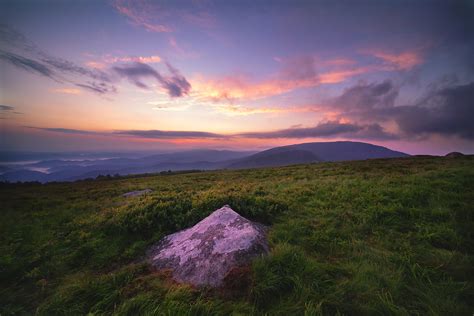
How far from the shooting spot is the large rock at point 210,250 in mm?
4094

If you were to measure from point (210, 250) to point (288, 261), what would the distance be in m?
1.77

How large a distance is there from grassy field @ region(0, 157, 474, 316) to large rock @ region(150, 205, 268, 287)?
0.33 metres

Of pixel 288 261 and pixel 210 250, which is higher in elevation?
pixel 288 261

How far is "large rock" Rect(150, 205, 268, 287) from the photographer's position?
409 cm

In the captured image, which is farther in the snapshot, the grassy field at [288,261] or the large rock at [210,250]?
the large rock at [210,250]

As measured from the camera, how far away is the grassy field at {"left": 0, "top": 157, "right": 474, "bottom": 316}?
331 centimetres

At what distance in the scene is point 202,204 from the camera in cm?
794

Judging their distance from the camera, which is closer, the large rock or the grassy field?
the grassy field

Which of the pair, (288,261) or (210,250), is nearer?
(288,261)

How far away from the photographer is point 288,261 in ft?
13.7

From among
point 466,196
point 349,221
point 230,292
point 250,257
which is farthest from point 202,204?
point 466,196

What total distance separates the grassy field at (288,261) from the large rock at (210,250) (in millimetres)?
334

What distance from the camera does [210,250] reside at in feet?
15.3

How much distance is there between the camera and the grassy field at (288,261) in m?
3.31
